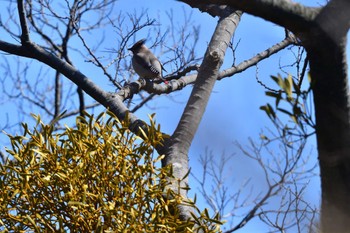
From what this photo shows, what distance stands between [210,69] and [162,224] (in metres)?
0.86

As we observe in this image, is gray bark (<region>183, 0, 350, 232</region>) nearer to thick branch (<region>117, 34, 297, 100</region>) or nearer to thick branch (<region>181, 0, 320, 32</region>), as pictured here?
thick branch (<region>181, 0, 320, 32</region>)

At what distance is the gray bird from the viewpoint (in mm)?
6547

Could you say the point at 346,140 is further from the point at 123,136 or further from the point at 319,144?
the point at 123,136

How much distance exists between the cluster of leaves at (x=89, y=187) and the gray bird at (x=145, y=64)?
4.25m

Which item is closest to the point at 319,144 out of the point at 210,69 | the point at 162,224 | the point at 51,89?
the point at 162,224

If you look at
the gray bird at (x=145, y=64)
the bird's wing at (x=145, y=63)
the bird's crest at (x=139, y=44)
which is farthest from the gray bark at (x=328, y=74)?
the bird's crest at (x=139, y=44)

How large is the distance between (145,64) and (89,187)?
4.60 metres

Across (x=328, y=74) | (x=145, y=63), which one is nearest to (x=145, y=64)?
(x=145, y=63)

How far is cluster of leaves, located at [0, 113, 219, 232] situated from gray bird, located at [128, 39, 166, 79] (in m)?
4.25

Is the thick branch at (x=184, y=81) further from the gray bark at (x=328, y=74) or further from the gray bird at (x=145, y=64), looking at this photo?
the gray bird at (x=145, y=64)

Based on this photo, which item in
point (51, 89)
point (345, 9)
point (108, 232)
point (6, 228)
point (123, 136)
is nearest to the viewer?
point (345, 9)

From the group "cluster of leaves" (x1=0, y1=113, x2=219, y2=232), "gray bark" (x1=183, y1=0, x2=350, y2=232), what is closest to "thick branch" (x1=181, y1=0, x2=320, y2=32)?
"gray bark" (x1=183, y1=0, x2=350, y2=232)

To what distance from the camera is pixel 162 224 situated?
1991 millimetres

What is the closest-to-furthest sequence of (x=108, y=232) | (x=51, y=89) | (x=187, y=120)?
(x=108, y=232) → (x=187, y=120) → (x=51, y=89)
